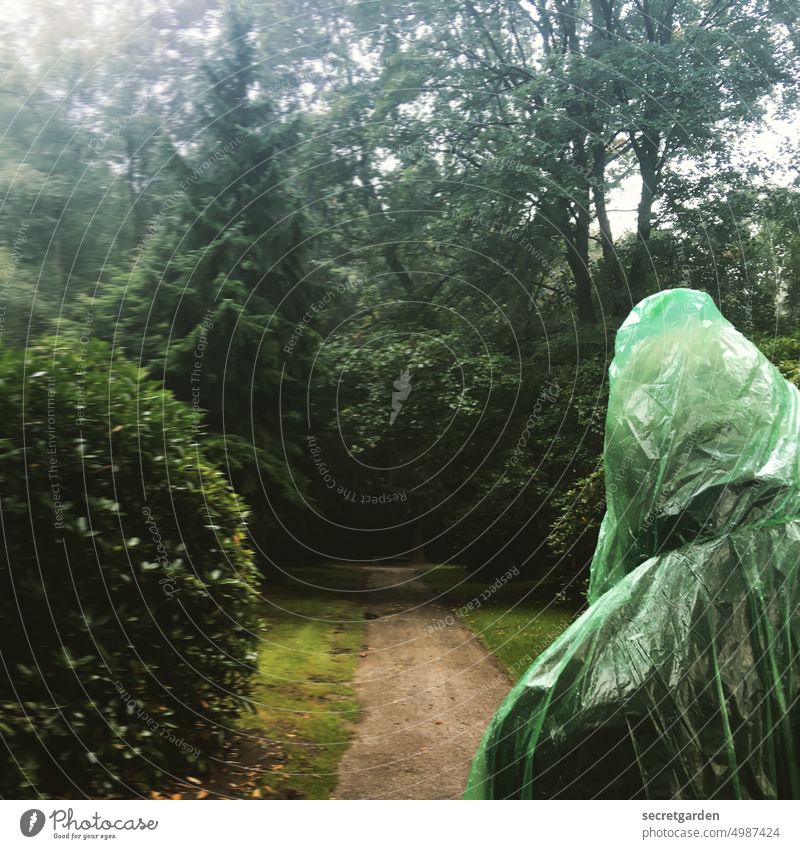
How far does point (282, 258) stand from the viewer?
442 cm

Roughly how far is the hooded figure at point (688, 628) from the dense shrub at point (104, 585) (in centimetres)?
130

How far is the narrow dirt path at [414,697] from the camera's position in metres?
3.29

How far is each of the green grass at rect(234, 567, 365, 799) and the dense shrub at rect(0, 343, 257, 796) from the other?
0.38 metres

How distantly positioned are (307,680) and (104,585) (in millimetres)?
1697

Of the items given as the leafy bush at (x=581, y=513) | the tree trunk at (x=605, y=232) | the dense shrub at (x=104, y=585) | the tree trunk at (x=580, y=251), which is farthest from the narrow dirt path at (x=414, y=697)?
the tree trunk at (x=605, y=232)

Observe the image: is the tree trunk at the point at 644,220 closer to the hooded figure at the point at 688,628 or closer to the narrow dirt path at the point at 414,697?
the hooded figure at the point at 688,628

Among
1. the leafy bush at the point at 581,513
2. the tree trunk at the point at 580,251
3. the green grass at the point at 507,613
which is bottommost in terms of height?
the green grass at the point at 507,613

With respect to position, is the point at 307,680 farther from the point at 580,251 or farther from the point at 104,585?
the point at 580,251

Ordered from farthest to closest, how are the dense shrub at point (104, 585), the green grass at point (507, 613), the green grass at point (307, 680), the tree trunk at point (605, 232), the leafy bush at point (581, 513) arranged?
the leafy bush at point (581, 513)
the green grass at point (507, 613)
the tree trunk at point (605, 232)
the green grass at point (307, 680)
the dense shrub at point (104, 585)

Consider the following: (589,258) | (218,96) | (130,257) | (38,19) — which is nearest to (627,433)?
(589,258)

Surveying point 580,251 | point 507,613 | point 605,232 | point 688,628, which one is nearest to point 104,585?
point 688,628

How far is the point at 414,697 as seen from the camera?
3.98 meters

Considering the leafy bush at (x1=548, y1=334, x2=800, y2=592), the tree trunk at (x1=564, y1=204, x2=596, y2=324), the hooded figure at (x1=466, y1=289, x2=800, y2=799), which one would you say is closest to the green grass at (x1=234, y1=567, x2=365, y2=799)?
the hooded figure at (x1=466, y1=289, x2=800, y2=799)
